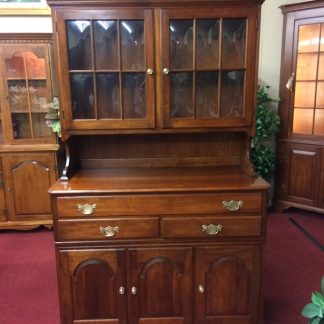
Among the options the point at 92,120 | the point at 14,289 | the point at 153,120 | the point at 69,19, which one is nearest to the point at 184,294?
the point at 153,120

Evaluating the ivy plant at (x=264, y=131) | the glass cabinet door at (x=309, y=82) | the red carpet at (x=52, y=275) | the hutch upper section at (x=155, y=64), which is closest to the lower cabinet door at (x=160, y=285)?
the red carpet at (x=52, y=275)

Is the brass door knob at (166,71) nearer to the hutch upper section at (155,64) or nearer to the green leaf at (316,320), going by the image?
the hutch upper section at (155,64)

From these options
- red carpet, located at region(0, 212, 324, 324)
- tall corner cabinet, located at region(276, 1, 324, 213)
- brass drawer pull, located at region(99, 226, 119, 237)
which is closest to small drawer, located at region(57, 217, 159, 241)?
brass drawer pull, located at region(99, 226, 119, 237)

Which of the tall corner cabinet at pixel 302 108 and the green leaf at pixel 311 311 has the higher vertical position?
the tall corner cabinet at pixel 302 108

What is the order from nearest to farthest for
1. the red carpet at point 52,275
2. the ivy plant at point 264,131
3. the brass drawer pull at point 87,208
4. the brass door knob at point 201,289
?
the brass drawer pull at point 87,208 → the brass door knob at point 201,289 → the red carpet at point 52,275 → the ivy plant at point 264,131

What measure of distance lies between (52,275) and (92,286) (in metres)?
0.90

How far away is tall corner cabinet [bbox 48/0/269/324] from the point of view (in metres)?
1.63

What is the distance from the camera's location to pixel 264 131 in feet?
10.9

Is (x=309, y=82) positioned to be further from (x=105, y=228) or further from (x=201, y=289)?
(x=105, y=228)

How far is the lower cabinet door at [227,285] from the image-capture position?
5.57 ft

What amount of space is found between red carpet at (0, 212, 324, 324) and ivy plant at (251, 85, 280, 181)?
625mm

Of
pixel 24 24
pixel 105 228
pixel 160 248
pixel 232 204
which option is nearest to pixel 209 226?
pixel 232 204

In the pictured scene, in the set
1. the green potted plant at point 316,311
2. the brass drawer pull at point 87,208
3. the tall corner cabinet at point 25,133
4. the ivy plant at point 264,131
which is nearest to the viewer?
the green potted plant at point 316,311

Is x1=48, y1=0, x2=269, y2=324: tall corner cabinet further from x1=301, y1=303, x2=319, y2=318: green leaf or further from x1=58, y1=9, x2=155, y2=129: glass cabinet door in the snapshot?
x1=301, y1=303, x2=319, y2=318: green leaf
